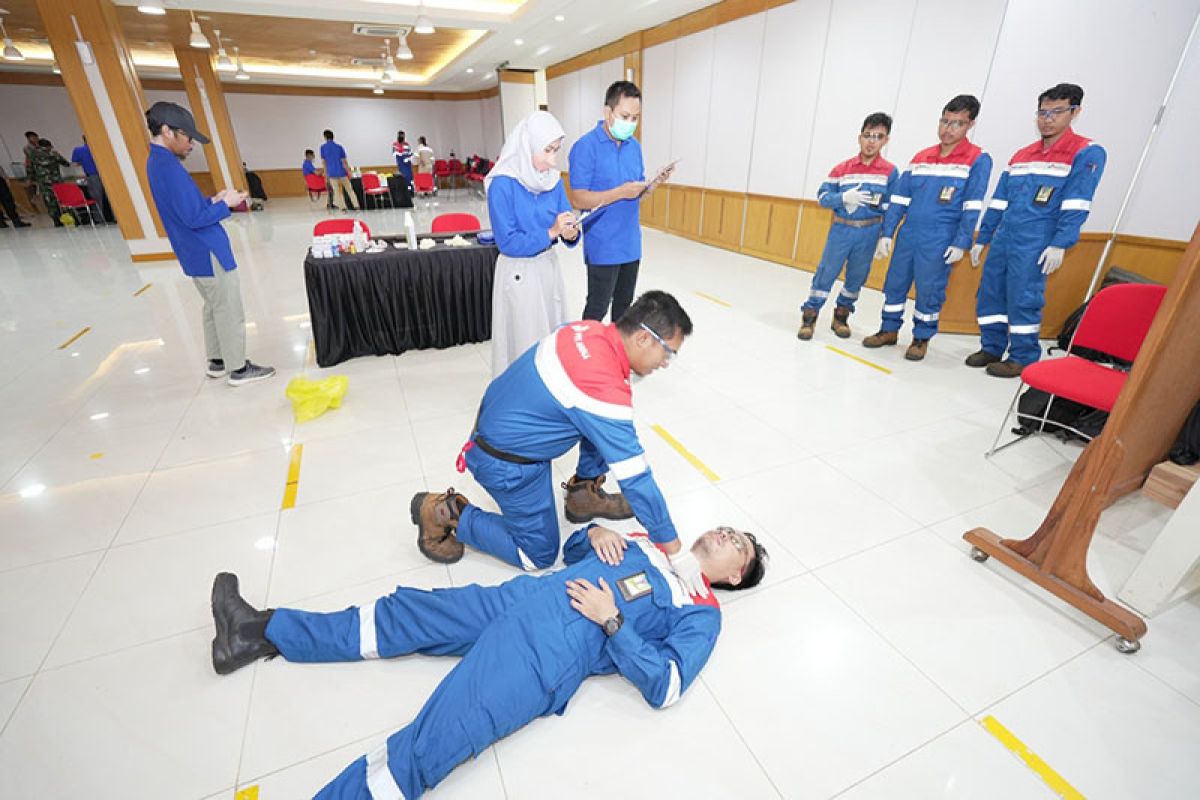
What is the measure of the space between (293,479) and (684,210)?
8.09 meters

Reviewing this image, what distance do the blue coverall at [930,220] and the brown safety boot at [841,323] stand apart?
30 cm

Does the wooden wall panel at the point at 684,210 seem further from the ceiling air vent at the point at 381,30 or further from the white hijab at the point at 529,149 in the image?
the white hijab at the point at 529,149

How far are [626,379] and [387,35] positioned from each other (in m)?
11.0

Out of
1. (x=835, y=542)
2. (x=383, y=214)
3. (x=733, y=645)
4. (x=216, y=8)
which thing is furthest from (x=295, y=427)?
(x=383, y=214)

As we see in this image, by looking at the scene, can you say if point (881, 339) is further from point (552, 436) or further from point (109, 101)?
point (109, 101)

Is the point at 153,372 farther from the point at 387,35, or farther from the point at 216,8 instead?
the point at 387,35

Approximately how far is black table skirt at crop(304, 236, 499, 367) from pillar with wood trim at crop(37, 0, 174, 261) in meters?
5.48

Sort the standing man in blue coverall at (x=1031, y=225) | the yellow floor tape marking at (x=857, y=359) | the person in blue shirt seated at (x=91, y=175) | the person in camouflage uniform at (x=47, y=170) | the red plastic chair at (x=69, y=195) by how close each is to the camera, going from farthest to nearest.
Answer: the person in blue shirt seated at (x=91, y=175), the person in camouflage uniform at (x=47, y=170), the red plastic chair at (x=69, y=195), the yellow floor tape marking at (x=857, y=359), the standing man in blue coverall at (x=1031, y=225)

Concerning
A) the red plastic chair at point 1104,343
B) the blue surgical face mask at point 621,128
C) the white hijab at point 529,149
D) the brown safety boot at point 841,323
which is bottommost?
the brown safety boot at point 841,323

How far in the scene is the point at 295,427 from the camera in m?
3.01

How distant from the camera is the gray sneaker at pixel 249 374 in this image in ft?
11.6

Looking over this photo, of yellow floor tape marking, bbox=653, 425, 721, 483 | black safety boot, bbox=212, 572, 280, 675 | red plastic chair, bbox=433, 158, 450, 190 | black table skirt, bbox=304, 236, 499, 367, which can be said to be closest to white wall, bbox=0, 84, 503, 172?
red plastic chair, bbox=433, 158, 450, 190

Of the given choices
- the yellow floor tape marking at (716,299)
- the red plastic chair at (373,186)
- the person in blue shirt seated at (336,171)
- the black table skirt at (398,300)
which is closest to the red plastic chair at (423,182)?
the red plastic chair at (373,186)

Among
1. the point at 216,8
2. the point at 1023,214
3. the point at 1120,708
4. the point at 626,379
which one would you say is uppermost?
the point at 216,8
